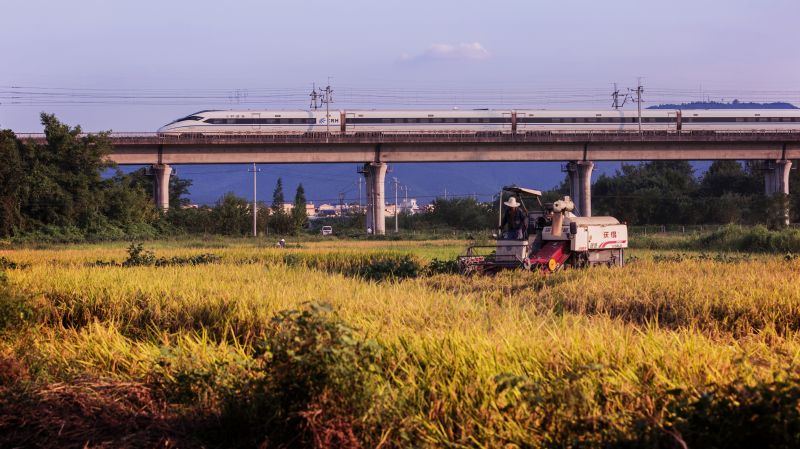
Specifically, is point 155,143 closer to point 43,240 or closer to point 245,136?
point 245,136

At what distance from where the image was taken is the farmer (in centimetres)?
2136

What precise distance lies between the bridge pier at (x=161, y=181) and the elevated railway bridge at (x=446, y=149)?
8cm

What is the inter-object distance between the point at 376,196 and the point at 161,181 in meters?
16.9

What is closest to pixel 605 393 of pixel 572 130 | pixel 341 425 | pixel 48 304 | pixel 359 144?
pixel 341 425

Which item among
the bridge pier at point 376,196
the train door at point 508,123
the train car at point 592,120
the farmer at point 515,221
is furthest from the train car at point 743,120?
the farmer at point 515,221

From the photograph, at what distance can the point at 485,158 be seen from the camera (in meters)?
63.9

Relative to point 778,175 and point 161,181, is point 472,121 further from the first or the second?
point 161,181

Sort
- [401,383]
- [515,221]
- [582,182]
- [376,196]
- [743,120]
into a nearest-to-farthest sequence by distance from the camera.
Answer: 1. [401,383]
2. [515,221]
3. [376,196]
4. [582,182]
5. [743,120]

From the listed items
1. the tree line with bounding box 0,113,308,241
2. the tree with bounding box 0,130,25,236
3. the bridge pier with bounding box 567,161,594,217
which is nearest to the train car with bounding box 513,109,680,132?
the bridge pier with bounding box 567,161,594,217

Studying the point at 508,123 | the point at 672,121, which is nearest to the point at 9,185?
the point at 508,123

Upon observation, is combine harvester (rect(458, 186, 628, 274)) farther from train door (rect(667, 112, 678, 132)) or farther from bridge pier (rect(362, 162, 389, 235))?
train door (rect(667, 112, 678, 132))

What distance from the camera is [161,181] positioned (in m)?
64.0

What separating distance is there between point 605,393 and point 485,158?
58.7 meters

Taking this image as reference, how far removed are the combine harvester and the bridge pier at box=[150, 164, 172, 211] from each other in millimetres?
44980
